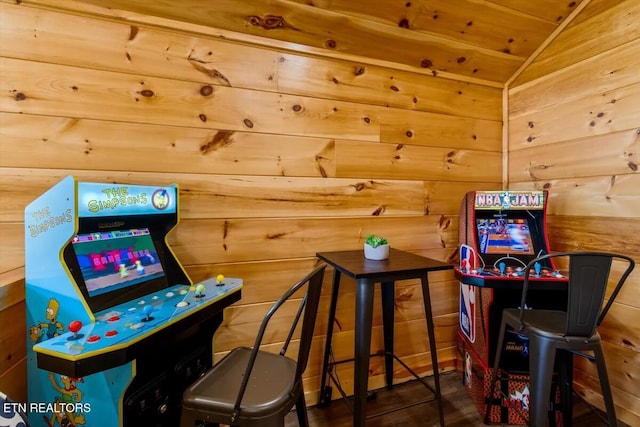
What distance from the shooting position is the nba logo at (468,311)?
1876 mm

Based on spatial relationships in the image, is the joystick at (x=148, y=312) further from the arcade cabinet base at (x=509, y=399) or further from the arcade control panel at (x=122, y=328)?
the arcade cabinet base at (x=509, y=399)

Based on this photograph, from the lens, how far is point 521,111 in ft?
7.39

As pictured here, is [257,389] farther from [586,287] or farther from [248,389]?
[586,287]

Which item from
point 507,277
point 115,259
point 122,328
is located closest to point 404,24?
point 507,277

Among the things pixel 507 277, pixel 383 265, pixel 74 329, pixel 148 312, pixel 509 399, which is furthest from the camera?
pixel 509 399

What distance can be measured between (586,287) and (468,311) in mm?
793

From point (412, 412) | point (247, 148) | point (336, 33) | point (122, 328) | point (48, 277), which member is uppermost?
point (336, 33)

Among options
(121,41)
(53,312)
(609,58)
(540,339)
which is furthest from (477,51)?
(53,312)

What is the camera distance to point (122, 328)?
940 millimetres

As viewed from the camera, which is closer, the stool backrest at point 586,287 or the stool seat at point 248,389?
the stool seat at point 248,389

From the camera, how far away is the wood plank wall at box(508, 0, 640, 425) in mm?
1673

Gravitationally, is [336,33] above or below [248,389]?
above

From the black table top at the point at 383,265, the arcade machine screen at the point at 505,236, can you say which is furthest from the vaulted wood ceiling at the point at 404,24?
the black table top at the point at 383,265

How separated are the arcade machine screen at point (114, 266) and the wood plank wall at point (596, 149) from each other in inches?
93.0
